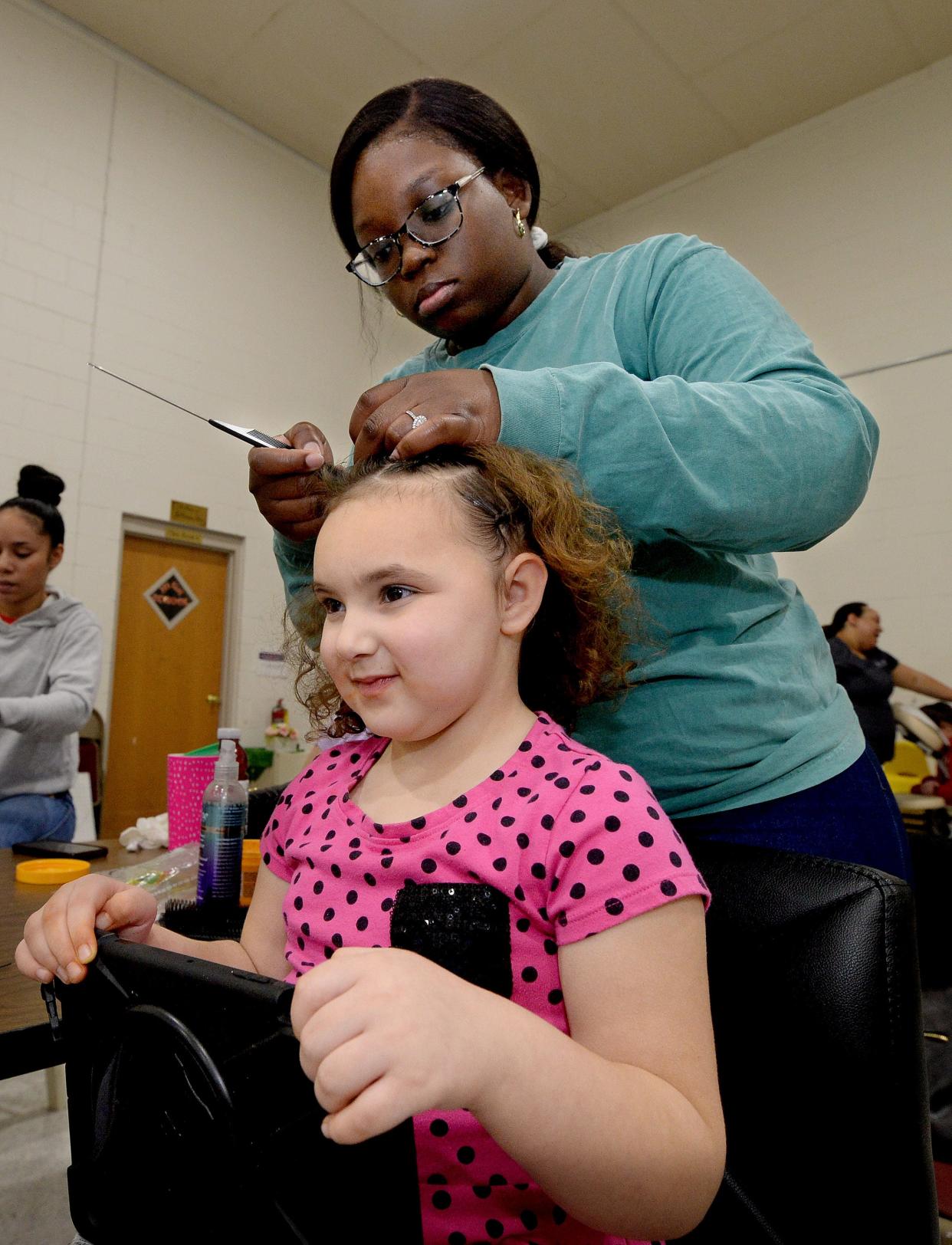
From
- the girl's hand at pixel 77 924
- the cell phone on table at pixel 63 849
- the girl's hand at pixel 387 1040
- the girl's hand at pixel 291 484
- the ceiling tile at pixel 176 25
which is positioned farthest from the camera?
the ceiling tile at pixel 176 25

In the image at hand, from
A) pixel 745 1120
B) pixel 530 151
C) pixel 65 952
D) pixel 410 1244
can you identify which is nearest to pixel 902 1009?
pixel 745 1120

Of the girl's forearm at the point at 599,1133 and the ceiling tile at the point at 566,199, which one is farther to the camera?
the ceiling tile at the point at 566,199

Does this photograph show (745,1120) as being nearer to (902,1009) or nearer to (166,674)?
(902,1009)

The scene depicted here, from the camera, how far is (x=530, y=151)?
1.17 metres

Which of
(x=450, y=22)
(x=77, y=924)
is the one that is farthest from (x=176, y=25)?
(x=77, y=924)

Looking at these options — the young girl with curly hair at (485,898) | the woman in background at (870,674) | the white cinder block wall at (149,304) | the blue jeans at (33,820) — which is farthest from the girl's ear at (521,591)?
the woman in background at (870,674)

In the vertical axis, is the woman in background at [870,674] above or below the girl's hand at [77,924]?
above

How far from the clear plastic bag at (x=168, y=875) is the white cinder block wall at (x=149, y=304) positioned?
8.68 feet

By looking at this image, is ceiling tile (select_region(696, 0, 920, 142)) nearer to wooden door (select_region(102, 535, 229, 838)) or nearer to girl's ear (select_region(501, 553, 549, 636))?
wooden door (select_region(102, 535, 229, 838))

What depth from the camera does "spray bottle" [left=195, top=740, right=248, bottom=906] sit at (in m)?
1.32

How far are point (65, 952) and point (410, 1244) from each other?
339 millimetres

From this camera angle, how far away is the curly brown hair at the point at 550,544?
86 cm

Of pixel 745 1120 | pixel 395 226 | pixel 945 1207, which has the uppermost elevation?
pixel 395 226

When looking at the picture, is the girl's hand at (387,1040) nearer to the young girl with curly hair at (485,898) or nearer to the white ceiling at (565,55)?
the young girl with curly hair at (485,898)
